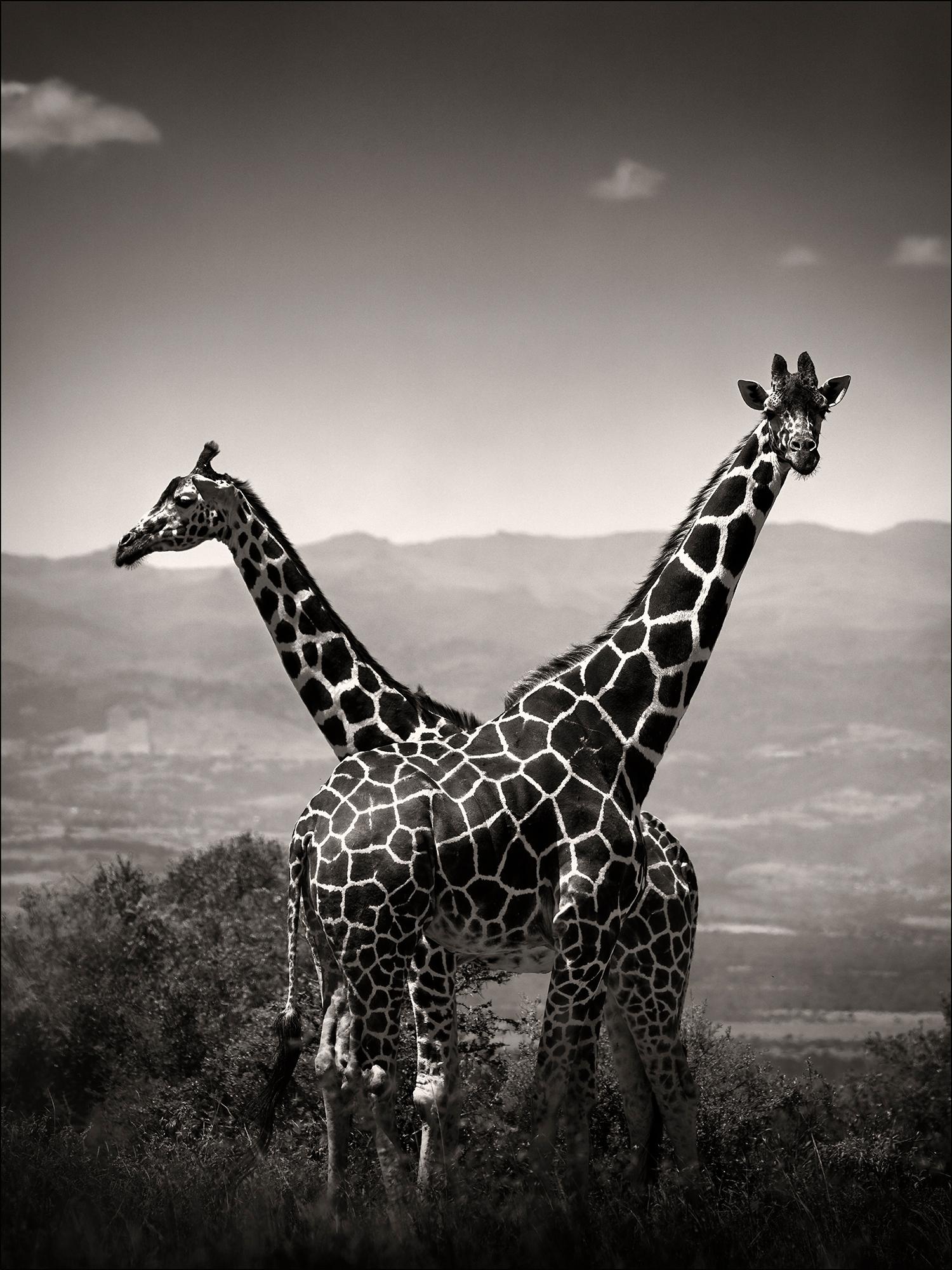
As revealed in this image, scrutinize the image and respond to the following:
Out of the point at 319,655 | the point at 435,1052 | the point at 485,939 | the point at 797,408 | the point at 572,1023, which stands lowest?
the point at 435,1052

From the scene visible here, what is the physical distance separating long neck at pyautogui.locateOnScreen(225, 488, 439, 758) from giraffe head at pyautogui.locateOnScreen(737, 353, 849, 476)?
368 cm

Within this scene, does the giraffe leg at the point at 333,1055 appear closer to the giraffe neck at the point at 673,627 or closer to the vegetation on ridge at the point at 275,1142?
the vegetation on ridge at the point at 275,1142

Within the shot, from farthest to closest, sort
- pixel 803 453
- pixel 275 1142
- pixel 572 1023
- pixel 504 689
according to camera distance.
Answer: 1. pixel 504 689
2. pixel 275 1142
3. pixel 803 453
4. pixel 572 1023

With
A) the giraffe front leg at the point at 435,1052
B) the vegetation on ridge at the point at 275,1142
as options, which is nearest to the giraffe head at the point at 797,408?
the giraffe front leg at the point at 435,1052

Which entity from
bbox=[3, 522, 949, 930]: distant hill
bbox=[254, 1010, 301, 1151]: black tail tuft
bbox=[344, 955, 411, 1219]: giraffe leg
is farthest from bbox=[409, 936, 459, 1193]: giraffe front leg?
bbox=[3, 522, 949, 930]: distant hill

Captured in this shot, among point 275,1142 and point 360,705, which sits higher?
point 360,705

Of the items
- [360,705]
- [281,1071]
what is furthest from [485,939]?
[360,705]

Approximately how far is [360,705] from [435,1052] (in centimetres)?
289

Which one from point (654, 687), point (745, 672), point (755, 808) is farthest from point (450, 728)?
point (745, 672)

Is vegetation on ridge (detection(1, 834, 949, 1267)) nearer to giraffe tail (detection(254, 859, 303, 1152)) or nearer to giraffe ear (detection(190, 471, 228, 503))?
giraffe tail (detection(254, 859, 303, 1152))

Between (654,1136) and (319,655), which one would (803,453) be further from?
(654,1136)

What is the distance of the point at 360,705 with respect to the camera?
11570 mm

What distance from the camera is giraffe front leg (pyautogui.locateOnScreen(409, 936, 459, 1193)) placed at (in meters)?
10.3

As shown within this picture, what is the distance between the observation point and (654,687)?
35.8 feet
